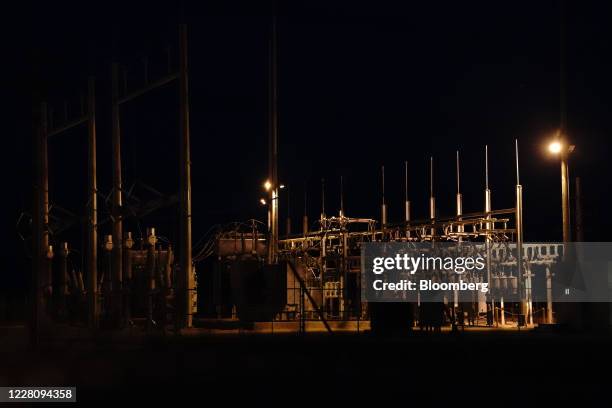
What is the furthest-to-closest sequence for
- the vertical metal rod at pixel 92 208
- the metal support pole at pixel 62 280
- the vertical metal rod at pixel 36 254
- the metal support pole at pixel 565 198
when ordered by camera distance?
the metal support pole at pixel 62 280 < the vertical metal rod at pixel 92 208 < the metal support pole at pixel 565 198 < the vertical metal rod at pixel 36 254

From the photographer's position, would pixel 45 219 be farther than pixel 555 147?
Yes

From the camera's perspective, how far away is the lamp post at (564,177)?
33938 mm

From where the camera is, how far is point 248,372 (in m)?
25.3

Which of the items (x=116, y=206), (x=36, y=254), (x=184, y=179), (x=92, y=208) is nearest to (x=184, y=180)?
(x=184, y=179)

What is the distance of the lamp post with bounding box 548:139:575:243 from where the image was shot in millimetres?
33938

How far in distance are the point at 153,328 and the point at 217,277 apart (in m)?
4.33

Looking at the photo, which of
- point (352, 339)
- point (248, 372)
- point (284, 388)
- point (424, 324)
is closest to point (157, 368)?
point (248, 372)

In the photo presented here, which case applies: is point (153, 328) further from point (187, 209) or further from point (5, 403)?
point (5, 403)

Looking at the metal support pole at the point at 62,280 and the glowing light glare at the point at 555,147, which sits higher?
the glowing light glare at the point at 555,147

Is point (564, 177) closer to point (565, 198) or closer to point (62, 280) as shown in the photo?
point (565, 198)

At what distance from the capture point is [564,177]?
3397cm

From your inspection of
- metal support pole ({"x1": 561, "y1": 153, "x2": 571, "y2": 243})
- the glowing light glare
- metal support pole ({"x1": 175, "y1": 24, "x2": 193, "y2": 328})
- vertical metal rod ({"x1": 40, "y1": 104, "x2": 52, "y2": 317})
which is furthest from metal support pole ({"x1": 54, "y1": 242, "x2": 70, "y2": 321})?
metal support pole ({"x1": 561, "y1": 153, "x2": 571, "y2": 243})

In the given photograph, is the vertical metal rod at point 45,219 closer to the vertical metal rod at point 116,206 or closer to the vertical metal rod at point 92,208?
the vertical metal rod at point 92,208

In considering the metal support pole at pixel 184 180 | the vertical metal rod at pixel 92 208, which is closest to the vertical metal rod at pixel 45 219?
the vertical metal rod at pixel 92 208
